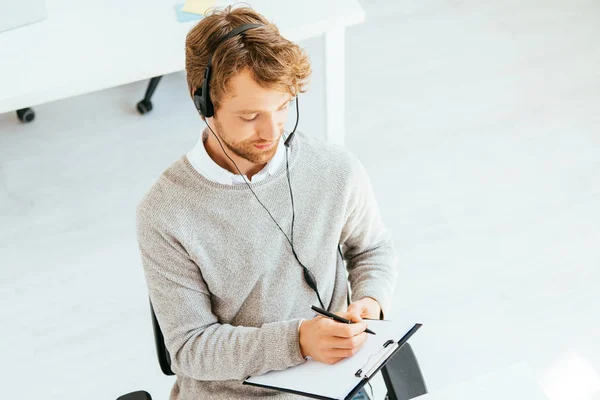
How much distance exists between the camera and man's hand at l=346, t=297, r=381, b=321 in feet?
4.37

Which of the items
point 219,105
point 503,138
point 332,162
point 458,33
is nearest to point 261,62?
point 219,105

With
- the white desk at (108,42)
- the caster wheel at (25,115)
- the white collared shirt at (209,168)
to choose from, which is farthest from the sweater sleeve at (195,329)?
the caster wheel at (25,115)

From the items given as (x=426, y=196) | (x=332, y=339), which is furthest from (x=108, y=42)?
(x=426, y=196)

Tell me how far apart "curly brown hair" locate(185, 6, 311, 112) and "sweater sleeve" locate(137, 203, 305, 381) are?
271 millimetres

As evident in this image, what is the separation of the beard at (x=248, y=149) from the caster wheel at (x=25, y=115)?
5.69 feet

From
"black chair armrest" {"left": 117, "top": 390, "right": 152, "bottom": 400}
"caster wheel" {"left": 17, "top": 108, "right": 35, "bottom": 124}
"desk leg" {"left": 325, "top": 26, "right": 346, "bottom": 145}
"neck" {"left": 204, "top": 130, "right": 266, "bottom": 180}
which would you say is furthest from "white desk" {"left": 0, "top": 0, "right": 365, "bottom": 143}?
"caster wheel" {"left": 17, "top": 108, "right": 35, "bottom": 124}

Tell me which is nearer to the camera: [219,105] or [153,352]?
[219,105]

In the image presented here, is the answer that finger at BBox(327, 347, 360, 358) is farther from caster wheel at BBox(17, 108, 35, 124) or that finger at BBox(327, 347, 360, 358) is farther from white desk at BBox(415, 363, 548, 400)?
caster wheel at BBox(17, 108, 35, 124)

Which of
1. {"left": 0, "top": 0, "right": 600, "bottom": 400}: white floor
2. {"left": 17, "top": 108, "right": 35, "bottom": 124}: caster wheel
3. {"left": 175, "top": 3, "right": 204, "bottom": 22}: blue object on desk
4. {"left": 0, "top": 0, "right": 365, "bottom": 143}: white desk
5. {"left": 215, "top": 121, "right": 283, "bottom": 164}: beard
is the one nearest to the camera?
{"left": 215, "top": 121, "right": 283, "bottom": 164}: beard

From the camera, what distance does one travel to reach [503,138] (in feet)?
8.75

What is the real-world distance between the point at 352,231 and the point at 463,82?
1581 millimetres

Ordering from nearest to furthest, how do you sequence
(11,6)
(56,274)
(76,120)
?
(11,6)
(56,274)
(76,120)

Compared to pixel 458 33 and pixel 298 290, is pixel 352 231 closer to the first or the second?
pixel 298 290

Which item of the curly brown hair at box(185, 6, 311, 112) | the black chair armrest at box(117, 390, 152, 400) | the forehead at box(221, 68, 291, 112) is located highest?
the curly brown hair at box(185, 6, 311, 112)
